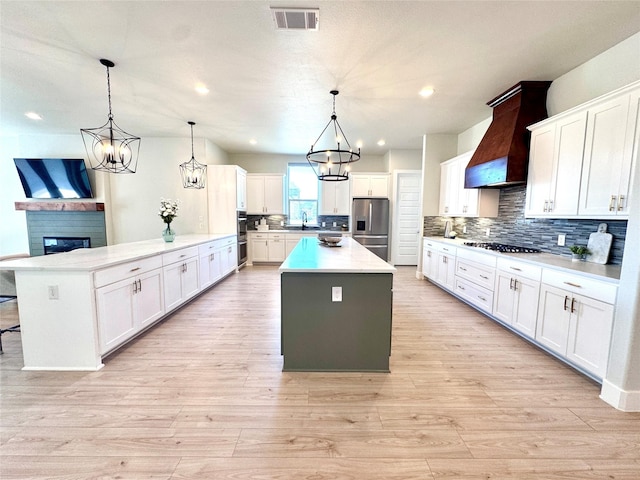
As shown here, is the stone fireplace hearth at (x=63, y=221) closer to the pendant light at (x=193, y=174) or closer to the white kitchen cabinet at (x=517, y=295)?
the pendant light at (x=193, y=174)

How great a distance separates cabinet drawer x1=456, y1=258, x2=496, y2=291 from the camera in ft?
10.6

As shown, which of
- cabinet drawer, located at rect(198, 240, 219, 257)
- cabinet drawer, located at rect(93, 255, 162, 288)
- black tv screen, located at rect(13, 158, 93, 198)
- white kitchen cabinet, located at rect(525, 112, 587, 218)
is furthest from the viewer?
black tv screen, located at rect(13, 158, 93, 198)

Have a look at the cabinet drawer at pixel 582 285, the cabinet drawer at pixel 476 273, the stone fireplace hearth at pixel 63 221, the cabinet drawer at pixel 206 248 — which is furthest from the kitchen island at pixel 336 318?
the stone fireplace hearth at pixel 63 221

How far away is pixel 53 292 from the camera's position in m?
2.14

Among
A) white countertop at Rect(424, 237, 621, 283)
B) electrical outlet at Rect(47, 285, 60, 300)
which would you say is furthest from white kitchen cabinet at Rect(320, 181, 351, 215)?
electrical outlet at Rect(47, 285, 60, 300)

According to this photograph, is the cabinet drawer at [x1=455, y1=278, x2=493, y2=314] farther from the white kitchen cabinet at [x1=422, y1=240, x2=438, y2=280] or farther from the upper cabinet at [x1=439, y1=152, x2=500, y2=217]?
the upper cabinet at [x1=439, y1=152, x2=500, y2=217]

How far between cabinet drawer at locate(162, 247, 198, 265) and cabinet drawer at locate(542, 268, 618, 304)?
4201 millimetres

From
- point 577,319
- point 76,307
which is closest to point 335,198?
point 577,319

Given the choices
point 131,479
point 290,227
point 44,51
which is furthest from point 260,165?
point 131,479

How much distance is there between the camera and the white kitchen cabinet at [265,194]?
670cm

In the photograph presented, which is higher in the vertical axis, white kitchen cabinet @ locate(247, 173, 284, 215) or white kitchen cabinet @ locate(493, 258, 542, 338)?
white kitchen cabinet @ locate(247, 173, 284, 215)

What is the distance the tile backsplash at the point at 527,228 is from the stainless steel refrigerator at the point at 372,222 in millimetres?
1660

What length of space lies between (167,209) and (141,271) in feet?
4.95

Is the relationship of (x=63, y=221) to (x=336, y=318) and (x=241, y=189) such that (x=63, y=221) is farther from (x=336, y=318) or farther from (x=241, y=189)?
(x=336, y=318)
